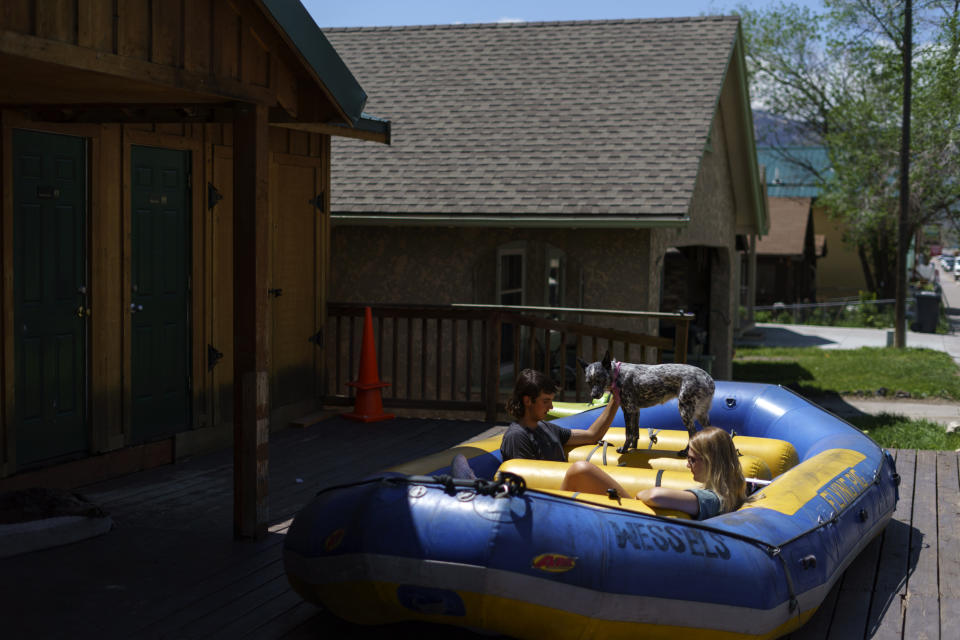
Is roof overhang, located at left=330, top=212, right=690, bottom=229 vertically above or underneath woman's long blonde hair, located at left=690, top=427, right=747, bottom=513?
above

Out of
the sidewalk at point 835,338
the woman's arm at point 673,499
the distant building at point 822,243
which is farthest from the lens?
the distant building at point 822,243

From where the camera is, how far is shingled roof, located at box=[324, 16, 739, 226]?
493 inches

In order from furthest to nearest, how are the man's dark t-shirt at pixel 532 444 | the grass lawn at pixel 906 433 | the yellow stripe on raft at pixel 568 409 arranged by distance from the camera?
the grass lawn at pixel 906 433, the yellow stripe on raft at pixel 568 409, the man's dark t-shirt at pixel 532 444

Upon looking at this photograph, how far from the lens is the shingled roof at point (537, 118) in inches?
493

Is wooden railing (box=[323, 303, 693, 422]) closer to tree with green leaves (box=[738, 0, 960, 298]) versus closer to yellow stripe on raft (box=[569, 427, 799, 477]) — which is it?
yellow stripe on raft (box=[569, 427, 799, 477])

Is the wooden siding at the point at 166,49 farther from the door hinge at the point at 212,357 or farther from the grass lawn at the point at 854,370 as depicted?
the grass lawn at the point at 854,370

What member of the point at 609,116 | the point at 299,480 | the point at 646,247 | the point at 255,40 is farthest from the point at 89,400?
the point at 609,116

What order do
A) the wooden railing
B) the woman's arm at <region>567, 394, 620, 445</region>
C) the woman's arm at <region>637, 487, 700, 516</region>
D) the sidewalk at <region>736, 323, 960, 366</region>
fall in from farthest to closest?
the sidewalk at <region>736, 323, 960, 366</region>, the wooden railing, the woman's arm at <region>567, 394, 620, 445</region>, the woman's arm at <region>637, 487, 700, 516</region>

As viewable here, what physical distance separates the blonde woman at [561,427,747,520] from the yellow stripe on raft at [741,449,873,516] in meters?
0.14

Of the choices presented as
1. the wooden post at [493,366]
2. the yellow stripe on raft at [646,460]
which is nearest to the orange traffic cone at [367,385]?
the wooden post at [493,366]

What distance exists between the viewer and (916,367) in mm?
19531

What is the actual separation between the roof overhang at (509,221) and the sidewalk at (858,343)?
4.41 m

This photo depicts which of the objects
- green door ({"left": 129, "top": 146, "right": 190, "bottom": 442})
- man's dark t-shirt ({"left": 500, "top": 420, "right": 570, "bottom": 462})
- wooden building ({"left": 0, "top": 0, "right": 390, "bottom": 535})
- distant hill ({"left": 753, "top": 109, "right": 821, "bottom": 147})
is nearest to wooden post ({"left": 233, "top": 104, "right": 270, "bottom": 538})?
wooden building ({"left": 0, "top": 0, "right": 390, "bottom": 535})

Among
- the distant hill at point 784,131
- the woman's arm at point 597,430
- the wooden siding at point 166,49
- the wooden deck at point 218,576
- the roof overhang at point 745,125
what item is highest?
the distant hill at point 784,131
